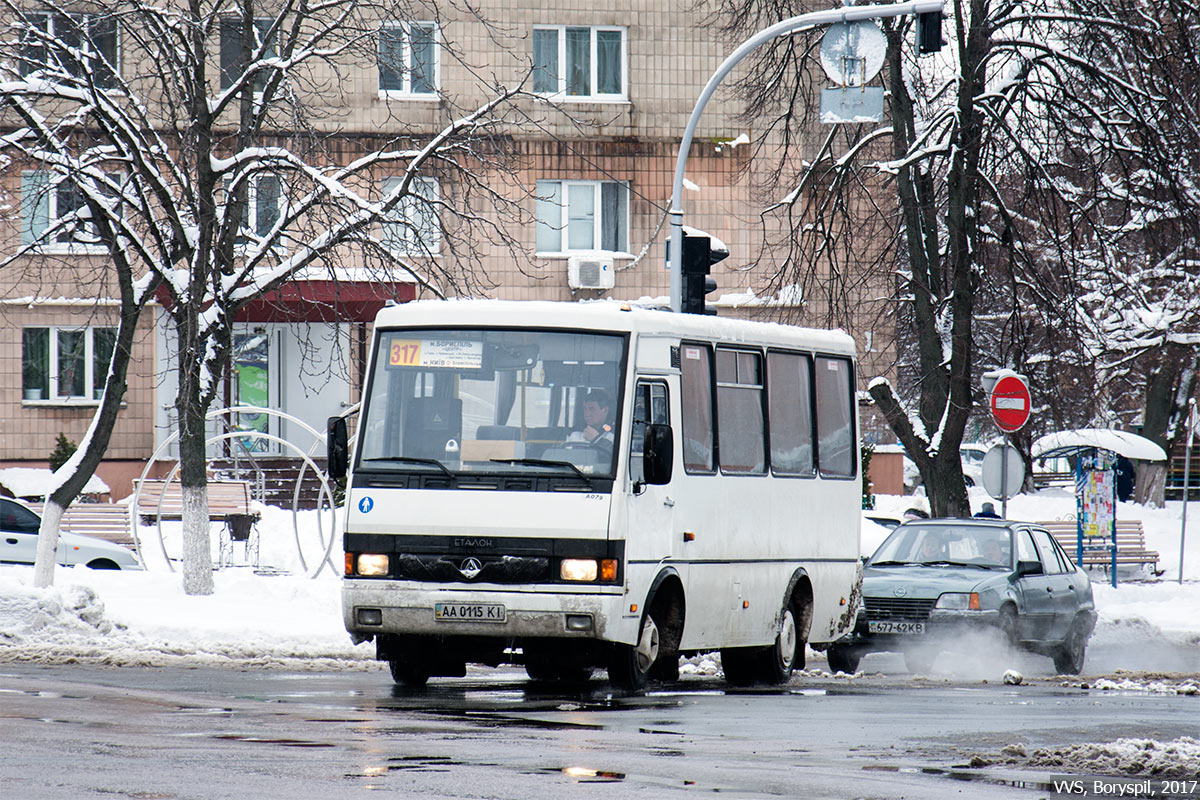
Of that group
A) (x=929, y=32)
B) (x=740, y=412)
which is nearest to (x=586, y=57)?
(x=929, y=32)

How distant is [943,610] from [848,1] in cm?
1036

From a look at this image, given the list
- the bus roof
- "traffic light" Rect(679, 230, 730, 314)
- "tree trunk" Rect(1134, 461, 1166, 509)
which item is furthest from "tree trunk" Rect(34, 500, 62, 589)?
"tree trunk" Rect(1134, 461, 1166, 509)

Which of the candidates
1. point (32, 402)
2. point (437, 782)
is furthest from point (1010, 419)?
point (32, 402)

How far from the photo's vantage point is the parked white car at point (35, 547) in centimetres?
2506

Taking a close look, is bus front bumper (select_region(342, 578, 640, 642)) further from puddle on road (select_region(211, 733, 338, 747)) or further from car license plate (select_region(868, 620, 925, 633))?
car license plate (select_region(868, 620, 925, 633))

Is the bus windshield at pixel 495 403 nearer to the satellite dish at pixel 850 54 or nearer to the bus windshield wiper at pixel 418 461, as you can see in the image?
the bus windshield wiper at pixel 418 461

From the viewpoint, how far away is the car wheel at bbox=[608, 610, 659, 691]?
13102 mm

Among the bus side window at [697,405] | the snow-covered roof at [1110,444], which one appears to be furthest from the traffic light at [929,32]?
the snow-covered roof at [1110,444]

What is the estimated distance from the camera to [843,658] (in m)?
18.1

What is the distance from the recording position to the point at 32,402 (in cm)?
3703

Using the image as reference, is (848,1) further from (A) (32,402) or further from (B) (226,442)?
(A) (32,402)

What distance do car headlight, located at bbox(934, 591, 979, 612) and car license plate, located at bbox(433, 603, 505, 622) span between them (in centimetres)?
577

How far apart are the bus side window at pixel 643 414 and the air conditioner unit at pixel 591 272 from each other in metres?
23.9

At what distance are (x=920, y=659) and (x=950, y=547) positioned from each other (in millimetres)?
1510
